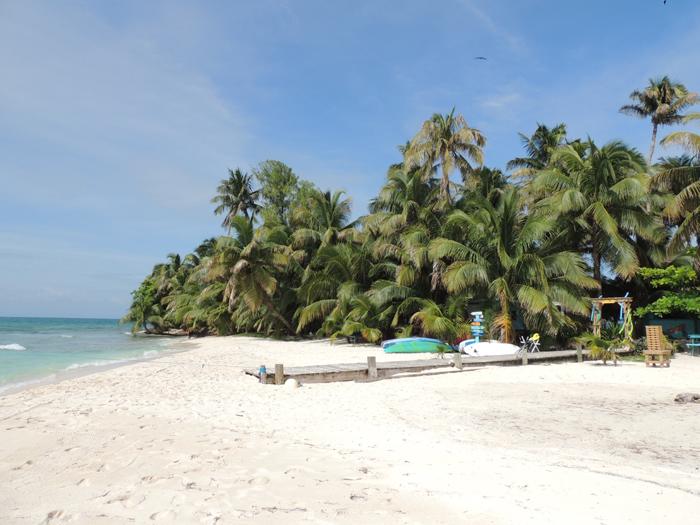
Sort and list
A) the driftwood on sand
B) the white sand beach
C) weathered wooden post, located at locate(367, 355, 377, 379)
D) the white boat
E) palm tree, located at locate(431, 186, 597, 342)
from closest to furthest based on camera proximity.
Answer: the white sand beach < the driftwood on sand < weathered wooden post, located at locate(367, 355, 377, 379) < the white boat < palm tree, located at locate(431, 186, 597, 342)

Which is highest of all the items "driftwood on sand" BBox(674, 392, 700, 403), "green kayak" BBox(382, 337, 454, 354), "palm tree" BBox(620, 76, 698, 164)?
"palm tree" BBox(620, 76, 698, 164)

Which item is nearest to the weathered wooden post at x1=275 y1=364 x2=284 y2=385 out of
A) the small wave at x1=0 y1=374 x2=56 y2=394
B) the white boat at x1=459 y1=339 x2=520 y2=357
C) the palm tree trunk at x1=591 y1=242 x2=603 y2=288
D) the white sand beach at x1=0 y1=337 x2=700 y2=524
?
the white sand beach at x1=0 y1=337 x2=700 y2=524

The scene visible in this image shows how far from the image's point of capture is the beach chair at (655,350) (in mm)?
13688

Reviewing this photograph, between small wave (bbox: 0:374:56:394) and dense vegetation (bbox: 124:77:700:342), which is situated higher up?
dense vegetation (bbox: 124:77:700:342)

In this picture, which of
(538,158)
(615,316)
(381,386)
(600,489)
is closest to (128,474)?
(600,489)

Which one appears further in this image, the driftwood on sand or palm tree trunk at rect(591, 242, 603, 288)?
palm tree trunk at rect(591, 242, 603, 288)

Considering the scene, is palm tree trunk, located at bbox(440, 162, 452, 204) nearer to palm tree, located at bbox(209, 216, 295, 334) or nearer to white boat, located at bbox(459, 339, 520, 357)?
white boat, located at bbox(459, 339, 520, 357)

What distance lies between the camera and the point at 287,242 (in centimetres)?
2948

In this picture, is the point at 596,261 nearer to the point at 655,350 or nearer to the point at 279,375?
the point at 655,350

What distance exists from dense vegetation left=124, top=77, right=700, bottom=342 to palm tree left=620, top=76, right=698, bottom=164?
70 millimetres

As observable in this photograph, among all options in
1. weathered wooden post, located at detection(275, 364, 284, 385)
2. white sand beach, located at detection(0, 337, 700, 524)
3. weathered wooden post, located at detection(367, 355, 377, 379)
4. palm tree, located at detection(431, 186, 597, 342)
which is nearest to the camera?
white sand beach, located at detection(0, 337, 700, 524)

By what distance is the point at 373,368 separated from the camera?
1201 cm

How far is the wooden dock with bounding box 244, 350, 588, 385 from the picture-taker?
1130 cm

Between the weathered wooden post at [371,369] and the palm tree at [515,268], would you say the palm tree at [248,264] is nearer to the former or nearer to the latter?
the palm tree at [515,268]
